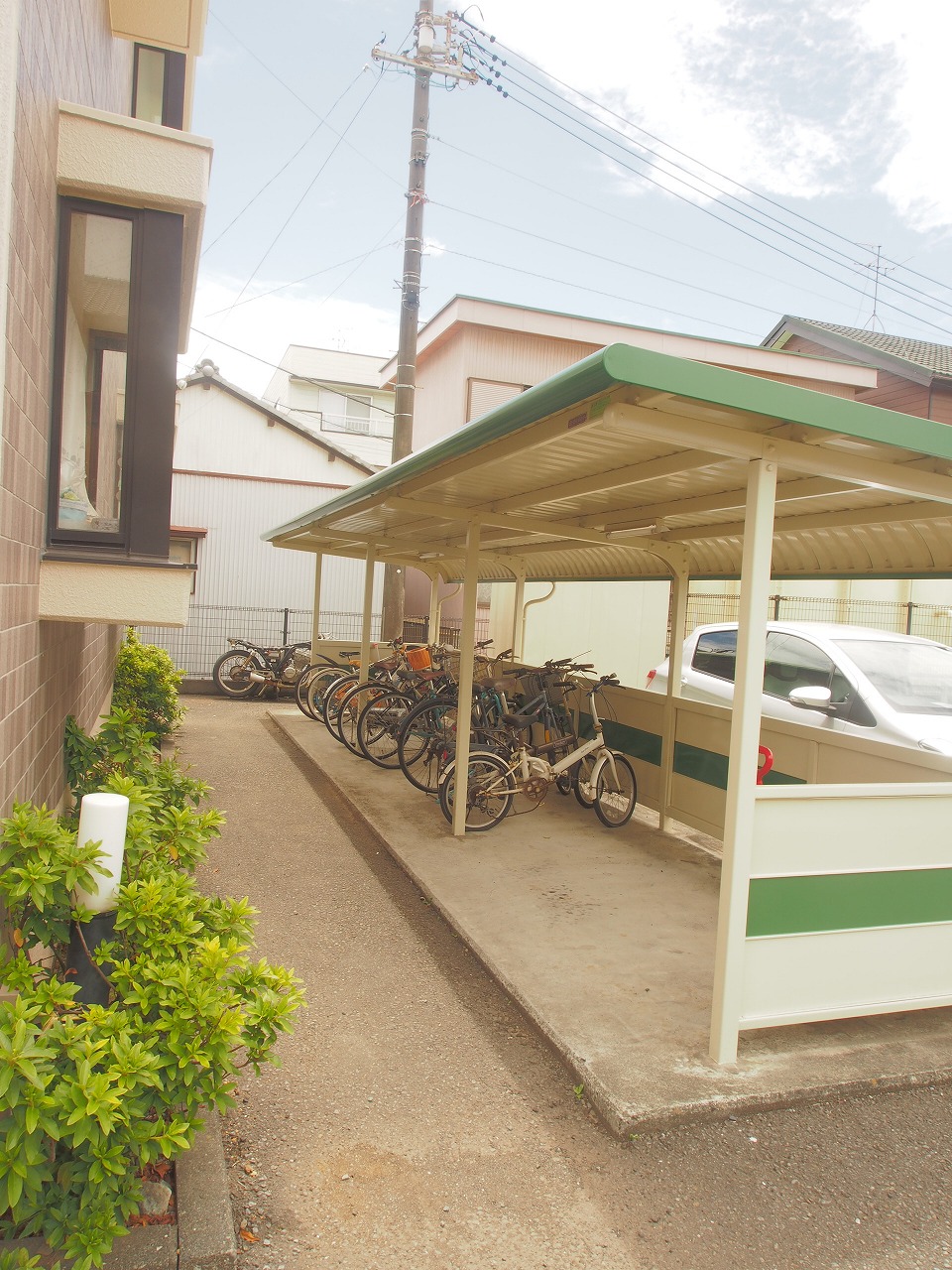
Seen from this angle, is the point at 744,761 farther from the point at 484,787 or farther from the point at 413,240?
the point at 413,240

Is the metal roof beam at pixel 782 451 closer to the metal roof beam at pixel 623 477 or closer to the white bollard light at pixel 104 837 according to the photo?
the metal roof beam at pixel 623 477

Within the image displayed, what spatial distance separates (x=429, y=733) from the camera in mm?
7227

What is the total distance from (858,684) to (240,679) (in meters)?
9.82

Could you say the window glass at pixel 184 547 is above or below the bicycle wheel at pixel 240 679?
above

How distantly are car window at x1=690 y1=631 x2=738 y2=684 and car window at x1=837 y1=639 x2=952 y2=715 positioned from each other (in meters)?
1.13

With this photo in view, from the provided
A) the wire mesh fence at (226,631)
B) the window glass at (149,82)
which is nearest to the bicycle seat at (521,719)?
the window glass at (149,82)

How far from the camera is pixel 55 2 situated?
293 cm

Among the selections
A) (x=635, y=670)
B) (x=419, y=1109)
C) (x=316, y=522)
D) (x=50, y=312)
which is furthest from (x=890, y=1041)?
(x=635, y=670)

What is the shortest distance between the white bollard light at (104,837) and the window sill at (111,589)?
908 mm

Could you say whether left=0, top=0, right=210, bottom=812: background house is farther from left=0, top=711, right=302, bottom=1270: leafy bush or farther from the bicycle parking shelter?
the bicycle parking shelter

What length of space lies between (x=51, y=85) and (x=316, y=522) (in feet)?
17.1

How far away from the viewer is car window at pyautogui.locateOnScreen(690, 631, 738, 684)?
744 cm

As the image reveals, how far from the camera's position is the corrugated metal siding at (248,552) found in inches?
573

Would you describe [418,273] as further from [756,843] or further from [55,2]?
[756,843]
